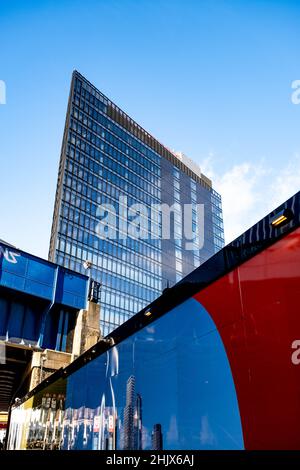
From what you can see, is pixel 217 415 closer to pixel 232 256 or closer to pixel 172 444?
pixel 172 444

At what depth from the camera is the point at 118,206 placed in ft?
286

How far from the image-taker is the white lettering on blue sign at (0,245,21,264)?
23.3 metres

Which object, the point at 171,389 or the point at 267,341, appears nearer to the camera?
the point at 267,341

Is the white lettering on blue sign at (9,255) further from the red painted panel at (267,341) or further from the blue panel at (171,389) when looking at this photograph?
the red painted panel at (267,341)

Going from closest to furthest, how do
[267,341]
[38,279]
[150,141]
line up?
[267,341] < [38,279] < [150,141]

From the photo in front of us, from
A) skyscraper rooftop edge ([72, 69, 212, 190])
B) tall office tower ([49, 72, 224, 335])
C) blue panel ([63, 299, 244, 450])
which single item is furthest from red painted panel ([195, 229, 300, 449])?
skyscraper rooftop edge ([72, 69, 212, 190])

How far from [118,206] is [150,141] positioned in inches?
1149

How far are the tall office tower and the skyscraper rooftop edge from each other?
0.34 m

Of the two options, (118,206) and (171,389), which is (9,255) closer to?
(171,389)

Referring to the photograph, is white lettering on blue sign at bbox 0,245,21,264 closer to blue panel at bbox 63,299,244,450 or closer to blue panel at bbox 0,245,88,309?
blue panel at bbox 0,245,88,309

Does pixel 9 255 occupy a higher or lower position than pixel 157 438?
higher

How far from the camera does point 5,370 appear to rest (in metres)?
29.0

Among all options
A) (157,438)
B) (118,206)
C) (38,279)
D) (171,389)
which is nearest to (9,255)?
(38,279)

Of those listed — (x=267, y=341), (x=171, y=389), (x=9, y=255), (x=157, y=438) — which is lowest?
(x=157, y=438)
